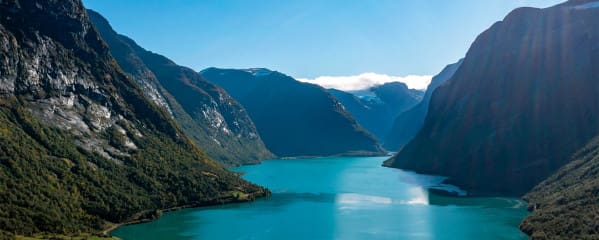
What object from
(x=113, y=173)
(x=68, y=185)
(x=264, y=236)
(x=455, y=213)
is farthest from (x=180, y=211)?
(x=455, y=213)

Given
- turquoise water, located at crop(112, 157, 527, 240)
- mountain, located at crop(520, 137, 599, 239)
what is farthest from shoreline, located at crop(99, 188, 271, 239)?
mountain, located at crop(520, 137, 599, 239)

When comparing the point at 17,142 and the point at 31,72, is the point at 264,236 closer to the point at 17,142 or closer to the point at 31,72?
the point at 17,142

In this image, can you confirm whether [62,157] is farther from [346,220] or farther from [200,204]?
[346,220]

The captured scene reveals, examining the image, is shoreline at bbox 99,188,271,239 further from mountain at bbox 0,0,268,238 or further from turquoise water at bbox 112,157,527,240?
turquoise water at bbox 112,157,527,240

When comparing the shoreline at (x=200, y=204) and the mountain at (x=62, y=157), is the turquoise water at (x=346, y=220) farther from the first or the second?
the mountain at (x=62, y=157)

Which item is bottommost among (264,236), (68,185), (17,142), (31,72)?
(264,236)

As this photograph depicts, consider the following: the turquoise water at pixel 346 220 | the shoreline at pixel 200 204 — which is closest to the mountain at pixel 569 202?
the turquoise water at pixel 346 220
